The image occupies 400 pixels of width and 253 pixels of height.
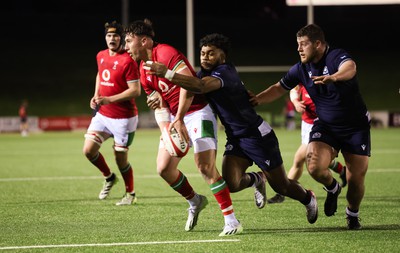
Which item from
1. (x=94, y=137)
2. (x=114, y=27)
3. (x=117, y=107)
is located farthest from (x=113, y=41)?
(x=94, y=137)

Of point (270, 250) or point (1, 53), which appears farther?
point (1, 53)

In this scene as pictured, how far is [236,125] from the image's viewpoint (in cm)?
709

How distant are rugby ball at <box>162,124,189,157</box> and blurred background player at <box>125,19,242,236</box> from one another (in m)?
0.07

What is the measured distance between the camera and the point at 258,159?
23.2ft

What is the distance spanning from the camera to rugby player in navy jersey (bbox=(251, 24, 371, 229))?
7086mm

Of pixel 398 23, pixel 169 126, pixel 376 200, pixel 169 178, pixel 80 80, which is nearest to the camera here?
pixel 169 126

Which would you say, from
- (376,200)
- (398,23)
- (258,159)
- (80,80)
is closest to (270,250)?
(258,159)

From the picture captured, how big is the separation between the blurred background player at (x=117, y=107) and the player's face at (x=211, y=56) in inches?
110

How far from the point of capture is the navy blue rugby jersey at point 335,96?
7090 mm

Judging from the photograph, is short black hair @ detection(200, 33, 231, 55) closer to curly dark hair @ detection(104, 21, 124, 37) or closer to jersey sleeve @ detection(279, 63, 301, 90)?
jersey sleeve @ detection(279, 63, 301, 90)

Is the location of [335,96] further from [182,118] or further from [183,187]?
[183,187]

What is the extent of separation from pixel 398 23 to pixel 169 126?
50633mm

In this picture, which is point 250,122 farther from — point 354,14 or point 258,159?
point 354,14

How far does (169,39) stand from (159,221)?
4449 cm
